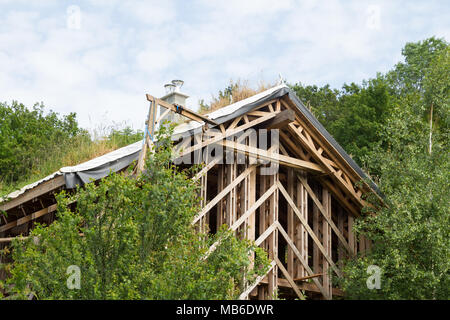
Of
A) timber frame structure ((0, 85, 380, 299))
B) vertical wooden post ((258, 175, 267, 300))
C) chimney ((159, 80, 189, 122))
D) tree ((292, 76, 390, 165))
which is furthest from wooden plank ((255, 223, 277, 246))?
tree ((292, 76, 390, 165))

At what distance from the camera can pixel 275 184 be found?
392 inches

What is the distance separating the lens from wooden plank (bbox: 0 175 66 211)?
23.4ft

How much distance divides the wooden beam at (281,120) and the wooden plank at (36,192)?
Answer: 4.04 meters

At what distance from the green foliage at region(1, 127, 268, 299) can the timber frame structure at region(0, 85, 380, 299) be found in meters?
2.72

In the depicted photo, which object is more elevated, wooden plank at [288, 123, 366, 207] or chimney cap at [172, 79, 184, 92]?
chimney cap at [172, 79, 184, 92]

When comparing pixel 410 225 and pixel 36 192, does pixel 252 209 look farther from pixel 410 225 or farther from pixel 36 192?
pixel 36 192

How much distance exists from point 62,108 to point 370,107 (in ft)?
41.1

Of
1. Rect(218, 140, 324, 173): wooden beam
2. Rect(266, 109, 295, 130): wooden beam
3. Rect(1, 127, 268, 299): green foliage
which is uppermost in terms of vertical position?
Rect(266, 109, 295, 130): wooden beam

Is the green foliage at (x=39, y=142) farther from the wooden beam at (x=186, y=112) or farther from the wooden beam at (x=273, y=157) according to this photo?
the wooden beam at (x=186, y=112)

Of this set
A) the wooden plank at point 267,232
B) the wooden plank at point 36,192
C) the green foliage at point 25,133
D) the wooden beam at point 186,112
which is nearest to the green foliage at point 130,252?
the wooden plank at point 36,192

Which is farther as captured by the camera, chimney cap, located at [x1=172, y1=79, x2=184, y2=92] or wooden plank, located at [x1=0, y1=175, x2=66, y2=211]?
chimney cap, located at [x1=172, y1=79, x2=184, y2=92]

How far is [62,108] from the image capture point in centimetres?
2320

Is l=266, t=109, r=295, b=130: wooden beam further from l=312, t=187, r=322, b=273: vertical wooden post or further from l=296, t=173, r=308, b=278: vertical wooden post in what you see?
l=312, t=187, r=322, b=273: vertical wooden post
